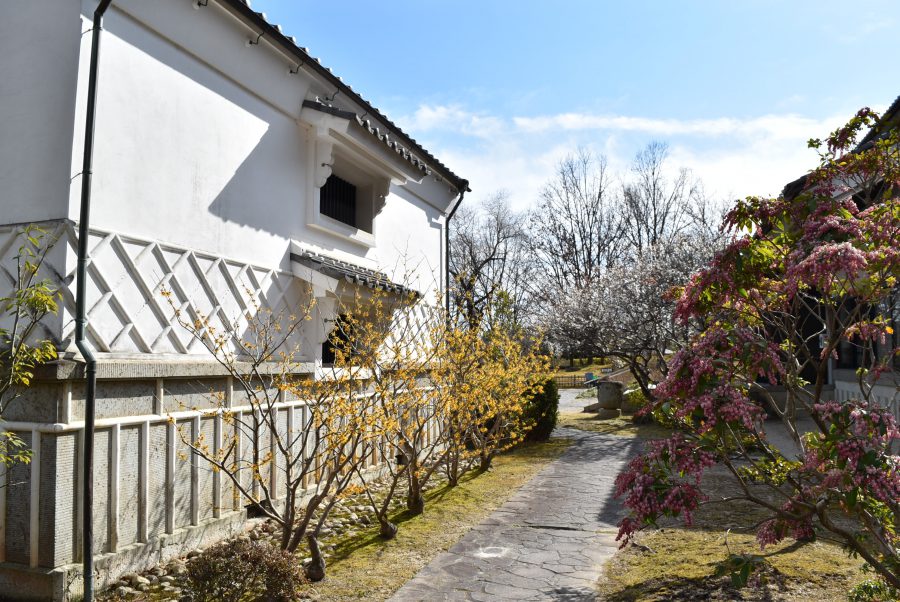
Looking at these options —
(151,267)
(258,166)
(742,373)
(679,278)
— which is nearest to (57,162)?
(151,267)

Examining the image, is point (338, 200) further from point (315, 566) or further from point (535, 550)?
point (535, 550)

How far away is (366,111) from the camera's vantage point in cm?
1082

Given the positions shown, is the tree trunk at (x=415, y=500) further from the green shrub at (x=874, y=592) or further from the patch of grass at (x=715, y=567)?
the green shrub at (x=874, y=592)

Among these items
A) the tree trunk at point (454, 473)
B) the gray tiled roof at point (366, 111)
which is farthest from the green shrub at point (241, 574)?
the gray tiled roof at point (366, 111)

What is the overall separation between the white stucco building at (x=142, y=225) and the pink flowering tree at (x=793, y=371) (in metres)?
4.63

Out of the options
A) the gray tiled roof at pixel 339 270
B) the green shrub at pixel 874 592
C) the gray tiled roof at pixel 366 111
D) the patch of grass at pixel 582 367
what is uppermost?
the gray tiled roof at pixel 366 111

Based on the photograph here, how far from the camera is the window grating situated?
10.4 m

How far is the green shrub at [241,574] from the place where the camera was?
5.21 meters

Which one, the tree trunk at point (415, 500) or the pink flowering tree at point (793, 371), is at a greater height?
the pink flowering tree at point (793, 371)

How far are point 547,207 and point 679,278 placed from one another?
2275cm

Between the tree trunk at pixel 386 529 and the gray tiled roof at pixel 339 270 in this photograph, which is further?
the gray tiled roof at pixel 339 270

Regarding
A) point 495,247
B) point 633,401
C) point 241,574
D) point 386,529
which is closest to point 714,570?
point 386,529

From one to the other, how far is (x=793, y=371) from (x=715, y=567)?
2191 mm

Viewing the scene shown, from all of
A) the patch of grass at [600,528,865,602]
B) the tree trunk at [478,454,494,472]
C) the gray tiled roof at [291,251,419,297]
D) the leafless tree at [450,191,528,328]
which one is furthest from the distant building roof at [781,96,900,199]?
the leafless tree at [450,191,528,328]
